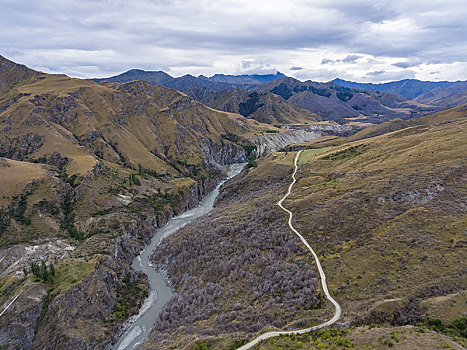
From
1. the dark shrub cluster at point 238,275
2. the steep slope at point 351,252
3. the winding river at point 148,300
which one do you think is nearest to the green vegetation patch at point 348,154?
the steep slope at point 351,252

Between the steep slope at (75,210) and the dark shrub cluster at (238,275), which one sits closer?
the dark shrub cluster at (238,275)

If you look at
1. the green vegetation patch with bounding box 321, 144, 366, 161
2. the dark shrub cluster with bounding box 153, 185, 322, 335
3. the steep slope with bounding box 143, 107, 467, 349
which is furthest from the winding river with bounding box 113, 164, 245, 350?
the green vegetation patch with bounding box 321, 144, 366, 161

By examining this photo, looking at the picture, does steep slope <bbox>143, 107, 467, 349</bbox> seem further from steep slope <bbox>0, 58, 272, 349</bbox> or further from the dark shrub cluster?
steep slope <bbox>0, 58, 272, 349</bbox>

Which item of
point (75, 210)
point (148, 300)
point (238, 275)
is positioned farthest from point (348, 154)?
point (75, 210)

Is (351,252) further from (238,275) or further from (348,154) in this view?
(348,154)

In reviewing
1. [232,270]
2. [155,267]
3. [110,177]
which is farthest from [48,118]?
[232,270]

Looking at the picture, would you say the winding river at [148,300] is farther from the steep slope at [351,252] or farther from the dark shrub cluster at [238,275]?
the steep slope at [351,252]
